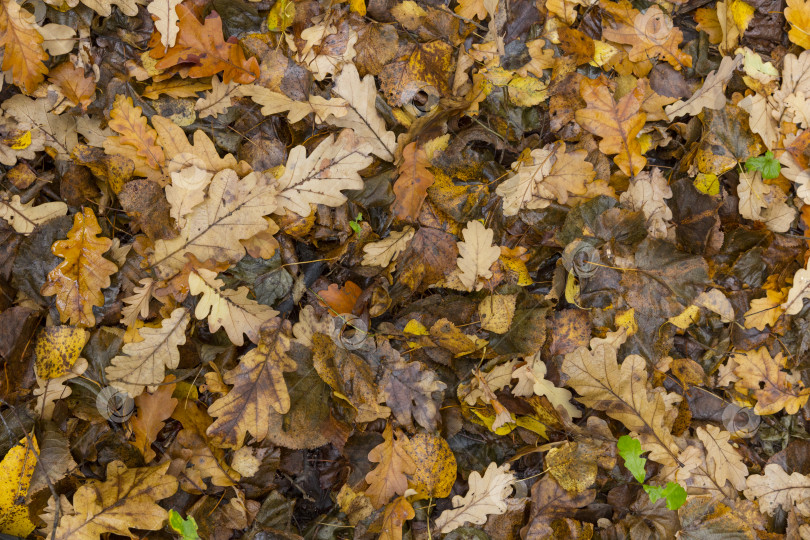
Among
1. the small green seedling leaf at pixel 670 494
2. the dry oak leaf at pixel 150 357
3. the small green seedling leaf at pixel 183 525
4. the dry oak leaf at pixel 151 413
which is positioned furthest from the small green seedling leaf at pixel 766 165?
the small green seedling leaf at pixel 183 525

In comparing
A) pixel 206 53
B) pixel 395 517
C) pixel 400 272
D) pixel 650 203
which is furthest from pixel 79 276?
pixel 650 203

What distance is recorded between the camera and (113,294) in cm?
193

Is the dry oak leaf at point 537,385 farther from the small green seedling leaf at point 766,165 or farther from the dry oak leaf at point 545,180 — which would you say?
the small green seedling leaf at point 766,165

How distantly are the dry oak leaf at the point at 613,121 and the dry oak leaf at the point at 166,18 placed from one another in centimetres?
158

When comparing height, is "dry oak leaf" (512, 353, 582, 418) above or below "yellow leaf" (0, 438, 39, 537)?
above

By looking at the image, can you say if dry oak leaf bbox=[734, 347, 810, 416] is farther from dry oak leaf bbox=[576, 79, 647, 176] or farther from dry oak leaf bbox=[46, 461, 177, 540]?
dry oak leaf bbox=[46, 461, 177, 540]

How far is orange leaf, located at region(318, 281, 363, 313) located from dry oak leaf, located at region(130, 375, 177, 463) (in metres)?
0.64

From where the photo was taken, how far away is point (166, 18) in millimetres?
1915

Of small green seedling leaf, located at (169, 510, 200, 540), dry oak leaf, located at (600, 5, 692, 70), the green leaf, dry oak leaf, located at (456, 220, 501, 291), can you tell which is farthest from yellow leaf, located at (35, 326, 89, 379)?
dry oak leaf, located at (600, 5, 692, 70)

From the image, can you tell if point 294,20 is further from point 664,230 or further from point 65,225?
point 664,230

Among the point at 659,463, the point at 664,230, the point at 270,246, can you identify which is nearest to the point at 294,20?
the point at 270,246

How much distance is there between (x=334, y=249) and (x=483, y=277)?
23.2 inches

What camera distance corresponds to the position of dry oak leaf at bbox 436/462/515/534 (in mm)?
1998

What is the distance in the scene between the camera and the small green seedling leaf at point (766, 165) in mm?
2111
